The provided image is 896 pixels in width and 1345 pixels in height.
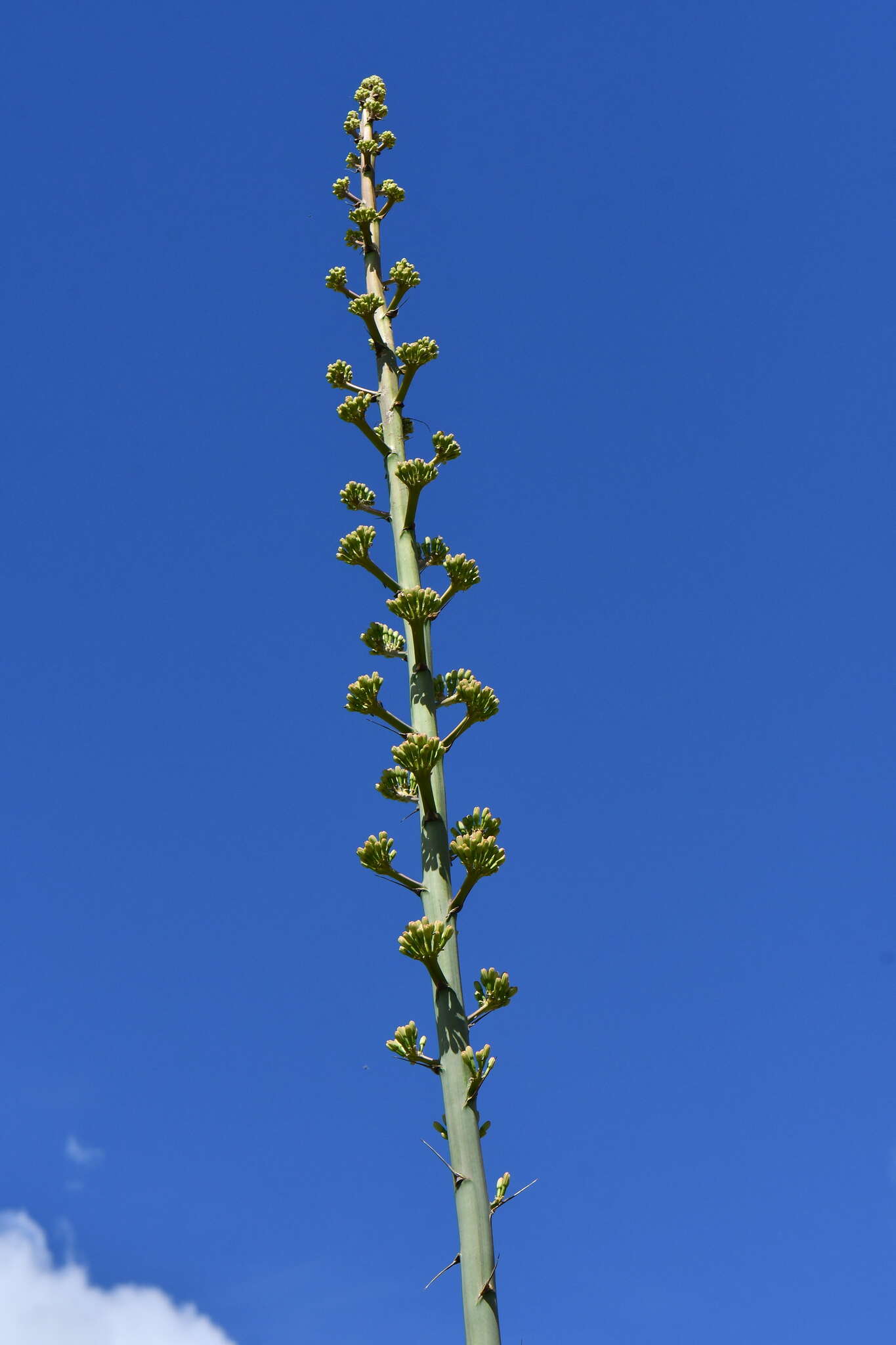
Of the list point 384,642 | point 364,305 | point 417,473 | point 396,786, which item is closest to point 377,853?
point 396,786

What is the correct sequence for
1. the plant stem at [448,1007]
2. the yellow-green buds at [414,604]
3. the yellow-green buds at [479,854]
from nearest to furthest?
the plant stem at [448,1007]
the yellow-green buds at [479,854]
the yellow-green buds at [414,604]

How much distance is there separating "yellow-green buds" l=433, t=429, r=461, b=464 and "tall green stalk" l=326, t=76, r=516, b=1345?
0.01 m

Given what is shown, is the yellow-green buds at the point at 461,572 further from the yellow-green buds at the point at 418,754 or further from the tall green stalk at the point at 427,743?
the yellow-green buds at the point at 418,754

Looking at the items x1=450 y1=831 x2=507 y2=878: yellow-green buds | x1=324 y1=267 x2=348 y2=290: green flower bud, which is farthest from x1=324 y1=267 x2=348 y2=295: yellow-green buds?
x1=450 y1=831 x2=507 y2=878: yellow-green buds

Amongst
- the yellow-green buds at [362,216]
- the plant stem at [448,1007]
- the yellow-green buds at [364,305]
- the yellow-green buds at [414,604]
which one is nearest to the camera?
the plant stem at [448,1007]

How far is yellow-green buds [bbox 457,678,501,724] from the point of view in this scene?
24.3 feet

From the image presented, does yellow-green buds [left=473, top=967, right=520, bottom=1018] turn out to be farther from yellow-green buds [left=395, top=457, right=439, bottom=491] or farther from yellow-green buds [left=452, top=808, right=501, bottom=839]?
yellow-green buds [left=395, top=457, right=439, bottom=491]

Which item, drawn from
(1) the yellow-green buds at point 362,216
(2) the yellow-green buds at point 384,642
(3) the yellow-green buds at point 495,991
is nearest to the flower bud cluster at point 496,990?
(3) the yellow-green buds at point 495,991

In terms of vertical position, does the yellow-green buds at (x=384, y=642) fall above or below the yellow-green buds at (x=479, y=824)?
above

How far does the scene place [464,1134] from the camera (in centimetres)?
593

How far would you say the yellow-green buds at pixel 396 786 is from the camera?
7070mm

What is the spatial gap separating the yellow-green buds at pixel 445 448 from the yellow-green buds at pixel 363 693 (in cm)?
220

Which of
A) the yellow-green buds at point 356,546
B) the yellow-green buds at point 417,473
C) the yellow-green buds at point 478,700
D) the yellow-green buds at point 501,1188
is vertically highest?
the yellow-green buds at point 417,473

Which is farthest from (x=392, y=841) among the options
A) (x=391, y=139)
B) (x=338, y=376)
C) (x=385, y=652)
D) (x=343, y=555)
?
(x=391, y=139)
